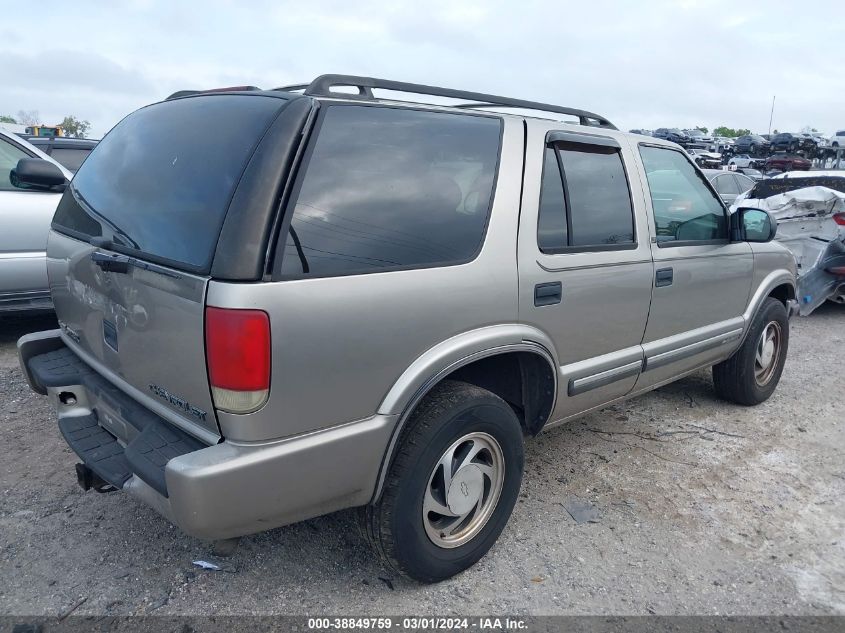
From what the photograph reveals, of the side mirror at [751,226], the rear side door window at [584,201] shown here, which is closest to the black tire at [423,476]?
the rear side door window at [584,201]

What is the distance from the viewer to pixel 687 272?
145 inches

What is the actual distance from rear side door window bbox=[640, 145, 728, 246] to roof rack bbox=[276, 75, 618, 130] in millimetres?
373

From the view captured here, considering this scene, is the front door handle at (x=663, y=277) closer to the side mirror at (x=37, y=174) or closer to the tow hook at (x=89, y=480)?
the tow hook at (x=89, y=480)

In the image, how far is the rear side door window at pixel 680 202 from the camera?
3598 millimetres

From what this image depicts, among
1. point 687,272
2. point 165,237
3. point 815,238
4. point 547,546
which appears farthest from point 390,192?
point 815,238

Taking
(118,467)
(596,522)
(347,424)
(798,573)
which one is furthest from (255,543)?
(798,573)

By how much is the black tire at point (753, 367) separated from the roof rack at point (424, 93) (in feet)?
6.17

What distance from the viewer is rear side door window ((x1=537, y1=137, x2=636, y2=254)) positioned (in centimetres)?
292

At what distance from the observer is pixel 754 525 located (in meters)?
3.20

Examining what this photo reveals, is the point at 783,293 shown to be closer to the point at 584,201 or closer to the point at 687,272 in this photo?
the point at 687,272

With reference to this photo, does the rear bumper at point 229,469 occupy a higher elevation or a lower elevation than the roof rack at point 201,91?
lower

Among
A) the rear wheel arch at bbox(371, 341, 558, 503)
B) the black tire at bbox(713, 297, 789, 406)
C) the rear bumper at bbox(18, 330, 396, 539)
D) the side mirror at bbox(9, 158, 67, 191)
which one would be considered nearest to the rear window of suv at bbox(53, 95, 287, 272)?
the rear bumper at bbox(18, 330, 396, 539)

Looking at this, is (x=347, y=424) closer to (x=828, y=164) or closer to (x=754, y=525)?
(x=754, y=525)

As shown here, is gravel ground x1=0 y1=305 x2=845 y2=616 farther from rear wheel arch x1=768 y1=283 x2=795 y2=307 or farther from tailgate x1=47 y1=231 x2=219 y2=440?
rear wheel arch x1=768 y1=283 x2=795 y2=307
